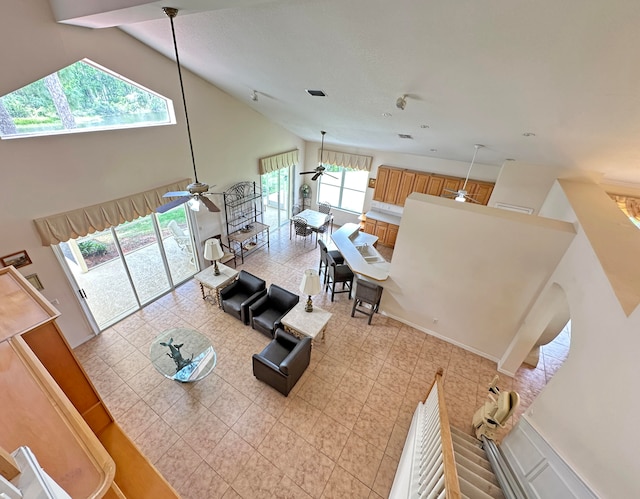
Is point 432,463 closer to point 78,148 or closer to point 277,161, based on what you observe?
point 78,148

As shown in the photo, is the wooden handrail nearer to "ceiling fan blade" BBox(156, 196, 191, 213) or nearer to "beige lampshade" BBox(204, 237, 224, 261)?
"ceiling fan blade" BBox(156, 196, 191, 213)

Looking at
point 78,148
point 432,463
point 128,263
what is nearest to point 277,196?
point 128,263

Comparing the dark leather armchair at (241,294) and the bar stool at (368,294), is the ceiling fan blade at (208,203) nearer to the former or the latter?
the dark leather armchair at (241,294)

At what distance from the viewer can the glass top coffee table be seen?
149 inches

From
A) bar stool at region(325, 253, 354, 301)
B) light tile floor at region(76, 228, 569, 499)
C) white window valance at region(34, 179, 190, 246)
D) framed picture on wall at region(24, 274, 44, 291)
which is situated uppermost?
white window valance at region(34, 179, 190, 246)

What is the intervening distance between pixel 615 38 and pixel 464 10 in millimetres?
924

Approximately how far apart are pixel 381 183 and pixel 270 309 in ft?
16.9

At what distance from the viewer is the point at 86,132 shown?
12.6 ft

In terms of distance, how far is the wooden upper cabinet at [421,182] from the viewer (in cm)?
743

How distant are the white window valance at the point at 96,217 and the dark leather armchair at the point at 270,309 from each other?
2599 mm

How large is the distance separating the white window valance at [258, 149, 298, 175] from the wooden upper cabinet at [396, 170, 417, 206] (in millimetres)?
3377

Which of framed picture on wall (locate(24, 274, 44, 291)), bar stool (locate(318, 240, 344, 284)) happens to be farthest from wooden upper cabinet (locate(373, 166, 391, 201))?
framed picture on wall (locate(24, 274, 44, 291))

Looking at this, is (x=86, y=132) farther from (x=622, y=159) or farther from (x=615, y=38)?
(x=622, y=159)

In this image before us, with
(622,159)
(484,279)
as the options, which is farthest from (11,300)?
(622,159)
